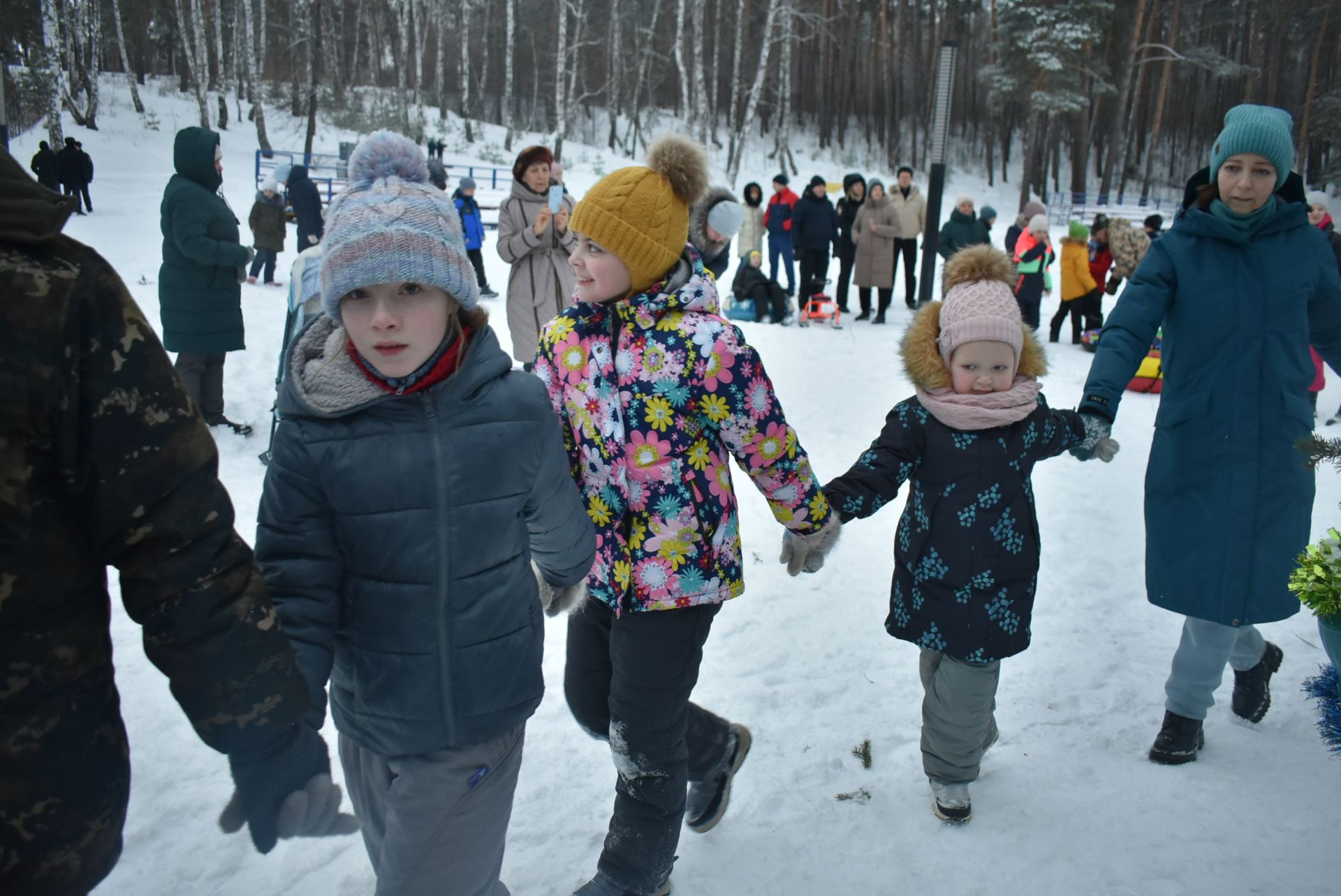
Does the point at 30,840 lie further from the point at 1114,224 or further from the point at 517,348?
the point at 1114,224

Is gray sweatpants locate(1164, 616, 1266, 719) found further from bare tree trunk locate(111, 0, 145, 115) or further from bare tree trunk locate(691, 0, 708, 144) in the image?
bare tree trunk locate(111, 0, 145, 115)

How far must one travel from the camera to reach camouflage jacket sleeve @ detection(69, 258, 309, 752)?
3.68ft

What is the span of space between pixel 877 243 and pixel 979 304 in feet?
30.3

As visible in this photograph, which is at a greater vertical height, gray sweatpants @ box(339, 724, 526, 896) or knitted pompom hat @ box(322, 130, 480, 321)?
knitted pompom hat @ box(322, 130, 480, 321)

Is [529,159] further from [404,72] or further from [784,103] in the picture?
[404,72]

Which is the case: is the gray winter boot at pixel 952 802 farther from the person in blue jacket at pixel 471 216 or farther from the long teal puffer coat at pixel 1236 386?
the person in blue jacket at pixel 471 216

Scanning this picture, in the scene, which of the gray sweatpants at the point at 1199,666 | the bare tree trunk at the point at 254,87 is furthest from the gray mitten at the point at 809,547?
the bare tree trunk at the point at 254,87

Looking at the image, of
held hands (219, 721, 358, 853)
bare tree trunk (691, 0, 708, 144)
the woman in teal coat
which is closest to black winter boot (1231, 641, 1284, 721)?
the woman in teal coat

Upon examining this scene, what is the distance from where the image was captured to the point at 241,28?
2727 cm

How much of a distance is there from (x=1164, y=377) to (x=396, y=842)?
274cm

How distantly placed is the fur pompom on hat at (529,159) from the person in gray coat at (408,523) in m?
4.33

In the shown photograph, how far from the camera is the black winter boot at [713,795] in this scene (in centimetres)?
265

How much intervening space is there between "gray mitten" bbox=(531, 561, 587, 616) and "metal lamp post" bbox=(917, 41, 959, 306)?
7.79 meters

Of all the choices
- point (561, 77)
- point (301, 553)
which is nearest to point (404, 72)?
point (561, 77)
